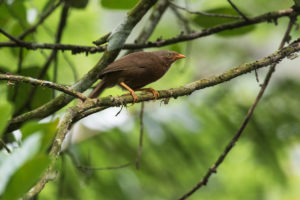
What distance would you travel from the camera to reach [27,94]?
12.5ft

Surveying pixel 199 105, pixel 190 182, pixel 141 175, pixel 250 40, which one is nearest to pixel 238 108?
pixel 199 105

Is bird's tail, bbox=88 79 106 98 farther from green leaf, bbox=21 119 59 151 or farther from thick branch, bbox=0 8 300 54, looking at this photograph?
green leaf, bbox=21 119 59 151

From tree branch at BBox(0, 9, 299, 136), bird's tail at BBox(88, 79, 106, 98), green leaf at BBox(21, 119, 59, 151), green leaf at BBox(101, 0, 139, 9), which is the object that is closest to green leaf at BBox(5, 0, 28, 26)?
green leaf at BBox(101, 0, 139, 9)

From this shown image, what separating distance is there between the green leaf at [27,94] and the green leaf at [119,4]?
0.87 metres

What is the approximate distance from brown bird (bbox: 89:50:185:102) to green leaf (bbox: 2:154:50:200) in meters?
2.68

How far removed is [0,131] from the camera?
1296 mm

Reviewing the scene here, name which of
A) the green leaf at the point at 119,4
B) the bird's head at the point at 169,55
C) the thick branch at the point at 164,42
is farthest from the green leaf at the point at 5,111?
the bird's head at the point at 169,55

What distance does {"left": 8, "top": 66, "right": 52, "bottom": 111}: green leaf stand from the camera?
370 cm

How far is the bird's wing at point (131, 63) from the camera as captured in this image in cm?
401

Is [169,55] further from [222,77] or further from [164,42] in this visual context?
[222,77]

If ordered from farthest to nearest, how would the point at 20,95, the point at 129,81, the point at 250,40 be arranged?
the point at 250,40 < the point at 129,81 < the point at 20,95

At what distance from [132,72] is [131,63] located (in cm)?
9

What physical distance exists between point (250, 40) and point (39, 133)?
290 inches

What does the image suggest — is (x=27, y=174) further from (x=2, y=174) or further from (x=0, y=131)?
(x=0, y=131)
